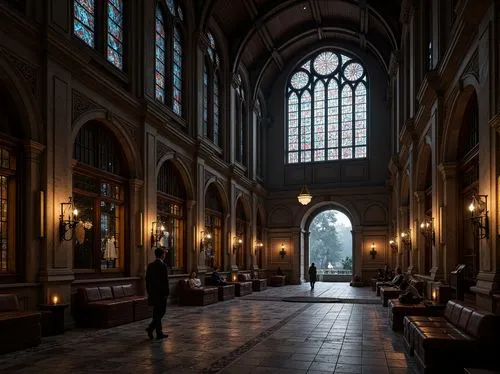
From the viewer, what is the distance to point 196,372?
22.2 ft

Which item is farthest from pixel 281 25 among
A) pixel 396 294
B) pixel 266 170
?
pixel 396 294

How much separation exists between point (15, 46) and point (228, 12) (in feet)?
47.2

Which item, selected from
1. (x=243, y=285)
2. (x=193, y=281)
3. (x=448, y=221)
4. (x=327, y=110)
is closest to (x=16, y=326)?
(x=193, y=281)

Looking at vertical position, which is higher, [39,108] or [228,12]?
[228,12]

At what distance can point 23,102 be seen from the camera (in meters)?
9.53

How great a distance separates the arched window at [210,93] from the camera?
2067 cm

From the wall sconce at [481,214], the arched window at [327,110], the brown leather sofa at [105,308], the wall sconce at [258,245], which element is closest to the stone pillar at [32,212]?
the brown leather sofa at [105,308]

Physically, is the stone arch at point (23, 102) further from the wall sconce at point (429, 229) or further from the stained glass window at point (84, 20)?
the wall sconce at point (429, 229)

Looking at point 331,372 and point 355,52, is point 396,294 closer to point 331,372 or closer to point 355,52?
point 331,372

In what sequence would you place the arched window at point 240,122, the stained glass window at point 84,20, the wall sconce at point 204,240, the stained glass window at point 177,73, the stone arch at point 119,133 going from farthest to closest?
1. the arched window at point 240,122
2. the wall sconce at point 204,240
3. the stained glass window at point 177,73
4. the stained glass window at point 84,20
5. the stone arch at point 119,133

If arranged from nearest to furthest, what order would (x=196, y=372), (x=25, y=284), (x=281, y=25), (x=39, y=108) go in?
(x=196, y=372)
(x=25, y=284)
(x=39, y=108)
(x=281, y=25)

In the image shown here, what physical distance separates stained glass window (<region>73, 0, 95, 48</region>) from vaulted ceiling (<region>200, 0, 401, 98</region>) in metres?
7.09

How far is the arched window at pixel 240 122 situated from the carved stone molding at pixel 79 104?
13040mm

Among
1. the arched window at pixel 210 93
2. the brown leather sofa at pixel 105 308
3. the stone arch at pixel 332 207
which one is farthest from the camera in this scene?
the stone arch at pixel 332 207
